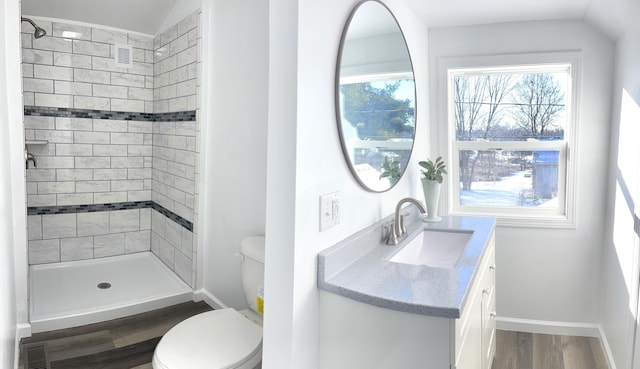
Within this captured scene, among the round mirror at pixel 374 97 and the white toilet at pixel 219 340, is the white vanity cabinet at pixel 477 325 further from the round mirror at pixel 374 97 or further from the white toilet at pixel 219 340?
the white toilet at pixel 219 340

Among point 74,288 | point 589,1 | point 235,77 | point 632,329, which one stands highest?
point 589,1

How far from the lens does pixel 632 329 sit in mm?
2012

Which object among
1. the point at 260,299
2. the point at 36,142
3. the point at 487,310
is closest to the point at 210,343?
the point at 260,299

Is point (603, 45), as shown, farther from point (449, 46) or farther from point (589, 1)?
point (449, 46)

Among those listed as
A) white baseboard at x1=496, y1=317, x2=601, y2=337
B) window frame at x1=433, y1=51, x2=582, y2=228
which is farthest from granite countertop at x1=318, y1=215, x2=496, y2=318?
white baseboard at x1=496, y1=317, x2=601, y2=337

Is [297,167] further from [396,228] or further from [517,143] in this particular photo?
[517,143]

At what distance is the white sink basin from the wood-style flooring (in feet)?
2.59

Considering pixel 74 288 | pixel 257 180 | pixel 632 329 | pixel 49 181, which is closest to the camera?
pixel 632 329

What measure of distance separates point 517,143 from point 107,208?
3403 millimetres

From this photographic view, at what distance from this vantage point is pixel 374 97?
1900 mm

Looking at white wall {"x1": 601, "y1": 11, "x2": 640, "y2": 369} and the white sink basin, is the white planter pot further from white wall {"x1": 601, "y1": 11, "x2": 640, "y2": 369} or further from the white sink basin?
white wall {"x1": 601, "y1": 11, "x2": 640, "y2": 369}

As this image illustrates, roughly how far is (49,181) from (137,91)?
104 centimetres

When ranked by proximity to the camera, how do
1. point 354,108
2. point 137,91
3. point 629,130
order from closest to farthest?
point 354,108, point 629,130, point 137,91

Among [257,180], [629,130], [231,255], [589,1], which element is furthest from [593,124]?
[231,255]
